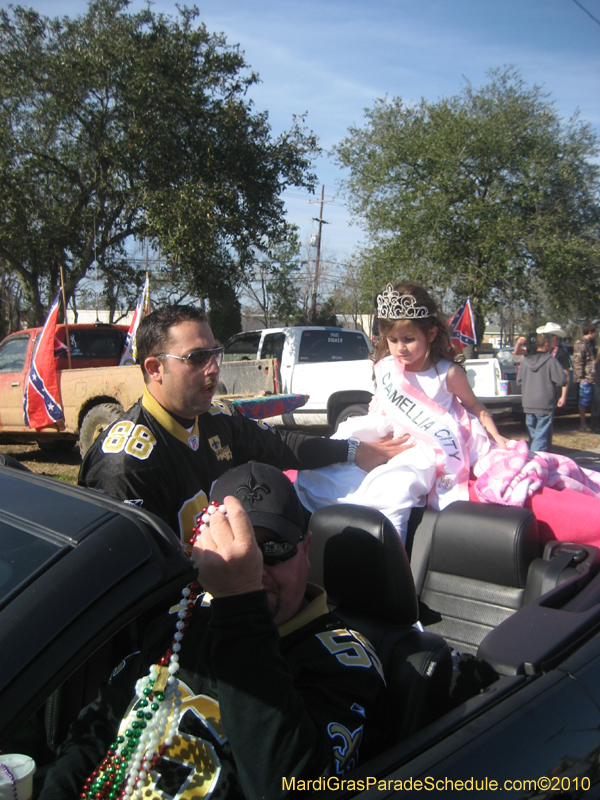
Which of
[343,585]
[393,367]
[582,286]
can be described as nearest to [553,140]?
[582,286]

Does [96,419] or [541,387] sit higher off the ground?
[541,387]

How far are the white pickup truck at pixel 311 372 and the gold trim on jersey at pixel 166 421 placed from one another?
263 inches

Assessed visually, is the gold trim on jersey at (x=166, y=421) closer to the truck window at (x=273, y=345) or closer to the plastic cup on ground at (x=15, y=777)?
the plastic cup on ground at (x=15, y=777)

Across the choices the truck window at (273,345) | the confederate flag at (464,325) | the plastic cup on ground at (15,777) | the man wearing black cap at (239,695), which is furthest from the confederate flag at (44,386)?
the plastic cup on ground at (15,777)

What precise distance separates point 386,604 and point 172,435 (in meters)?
1.16

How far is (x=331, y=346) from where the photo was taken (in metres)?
10.9

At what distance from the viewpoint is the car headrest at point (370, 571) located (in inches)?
74.9

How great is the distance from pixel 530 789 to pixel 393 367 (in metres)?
2.57

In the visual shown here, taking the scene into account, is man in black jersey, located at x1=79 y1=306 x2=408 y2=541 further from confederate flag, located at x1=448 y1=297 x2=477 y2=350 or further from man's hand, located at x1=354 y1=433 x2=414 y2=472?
confederate flag, located at x1=448 y1=297 x2=477 y2=350

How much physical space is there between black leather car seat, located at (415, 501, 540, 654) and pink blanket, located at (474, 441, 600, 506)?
0.49m

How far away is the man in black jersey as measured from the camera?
233 centimetres

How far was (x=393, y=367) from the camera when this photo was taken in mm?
3773

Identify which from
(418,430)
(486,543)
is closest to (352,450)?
(418,430)

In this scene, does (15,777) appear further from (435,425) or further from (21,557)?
(435,425)
